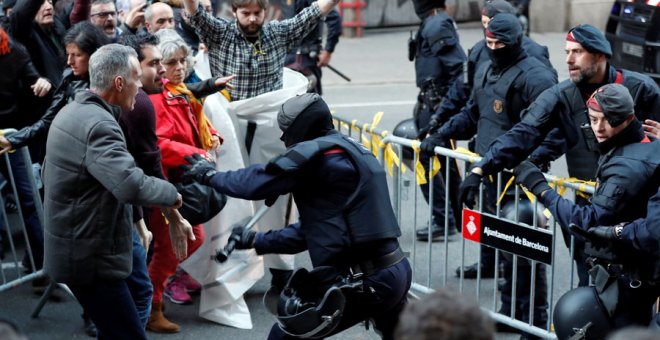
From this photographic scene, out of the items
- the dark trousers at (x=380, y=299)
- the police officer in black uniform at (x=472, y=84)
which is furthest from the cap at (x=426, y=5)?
the dark trousers at (x=380, y=299)

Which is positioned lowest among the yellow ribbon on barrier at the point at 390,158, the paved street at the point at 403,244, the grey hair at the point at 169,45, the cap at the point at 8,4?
the paved street at the point at 403,244

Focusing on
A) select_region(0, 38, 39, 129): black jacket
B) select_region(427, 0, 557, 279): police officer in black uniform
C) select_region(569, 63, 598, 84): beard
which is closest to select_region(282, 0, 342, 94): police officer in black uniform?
select_region(427, 0, 557, 279): police officer in black uniform

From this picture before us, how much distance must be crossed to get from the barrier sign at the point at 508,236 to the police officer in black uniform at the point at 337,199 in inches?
39.5

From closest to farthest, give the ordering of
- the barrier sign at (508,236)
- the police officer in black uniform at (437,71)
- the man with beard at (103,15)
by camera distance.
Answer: the barrier sign at (508,236) → the man with beard at (103,15) → the police officer in black uniform at (437,71)

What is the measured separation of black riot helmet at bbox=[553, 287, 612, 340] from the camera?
17.2 feet

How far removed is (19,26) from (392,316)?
378 centimetres

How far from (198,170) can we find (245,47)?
200 centimetres

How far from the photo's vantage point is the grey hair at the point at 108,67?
16.6 ft

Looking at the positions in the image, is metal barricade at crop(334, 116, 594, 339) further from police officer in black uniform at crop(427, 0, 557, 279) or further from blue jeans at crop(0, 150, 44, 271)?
blue jeans at crop(0, 150, 44, 271)

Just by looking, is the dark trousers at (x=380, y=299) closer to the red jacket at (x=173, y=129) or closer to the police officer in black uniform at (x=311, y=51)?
the red jacket at (x=173, y=129)

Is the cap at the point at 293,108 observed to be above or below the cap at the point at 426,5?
above

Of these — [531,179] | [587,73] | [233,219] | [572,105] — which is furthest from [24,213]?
[587,73]

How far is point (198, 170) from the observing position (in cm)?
534

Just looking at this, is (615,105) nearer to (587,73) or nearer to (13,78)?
(587,73)
